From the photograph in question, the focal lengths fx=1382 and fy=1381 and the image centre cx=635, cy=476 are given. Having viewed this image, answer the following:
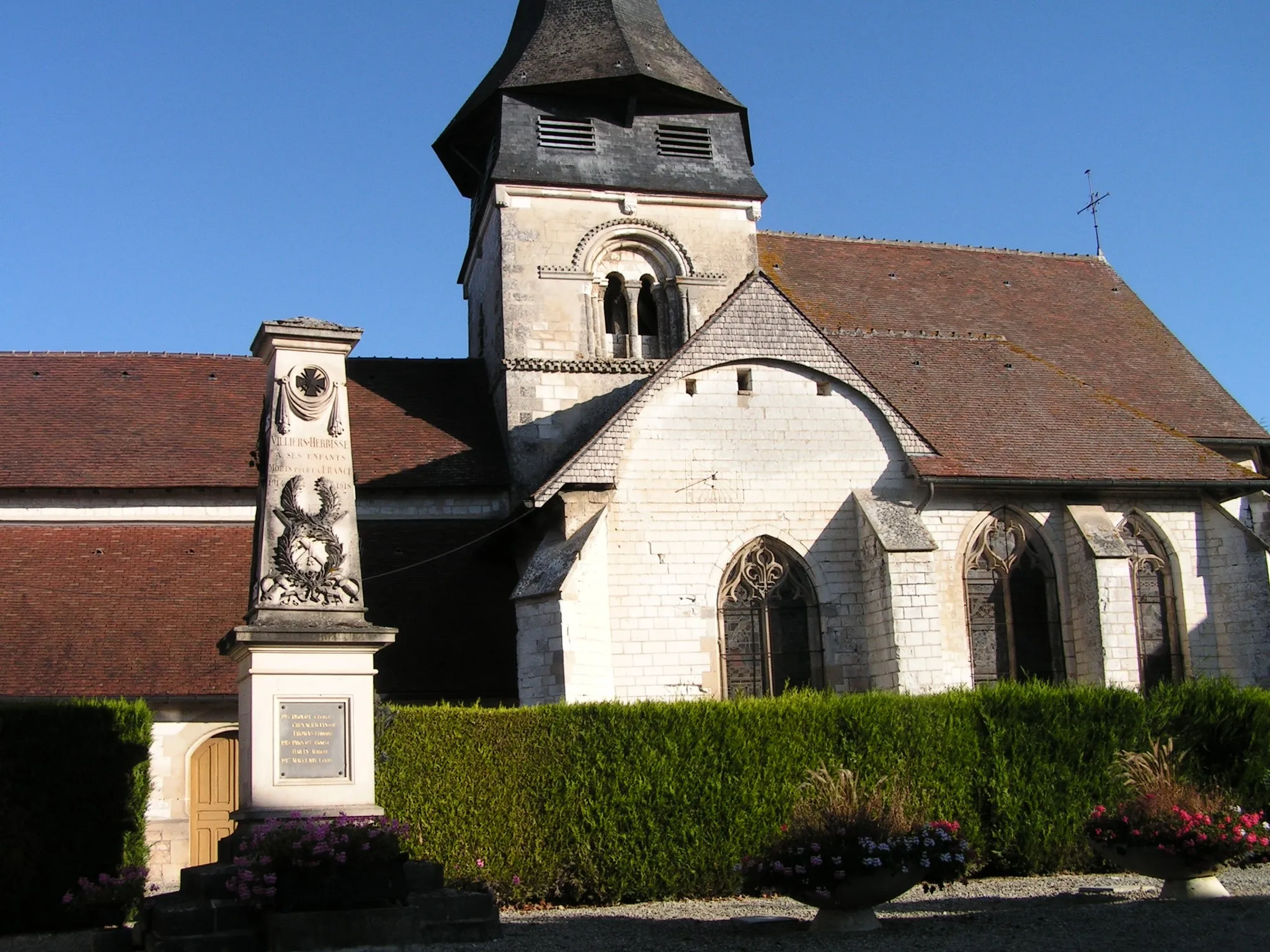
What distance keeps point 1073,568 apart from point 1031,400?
120 inches

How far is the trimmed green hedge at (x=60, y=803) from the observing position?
12852mm

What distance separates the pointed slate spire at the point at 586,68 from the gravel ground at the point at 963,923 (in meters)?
14.4

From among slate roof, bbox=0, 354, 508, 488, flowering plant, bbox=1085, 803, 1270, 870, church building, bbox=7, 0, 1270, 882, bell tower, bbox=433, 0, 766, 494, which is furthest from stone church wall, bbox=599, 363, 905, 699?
flowering plant, bbox=1085, 803, 1270, 870

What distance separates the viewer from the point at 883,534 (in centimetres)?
1686

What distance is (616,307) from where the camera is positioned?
23.2 metres

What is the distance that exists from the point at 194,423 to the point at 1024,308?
14.5m

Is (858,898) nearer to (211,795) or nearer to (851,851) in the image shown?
(851,851)

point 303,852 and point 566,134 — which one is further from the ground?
point 566,134

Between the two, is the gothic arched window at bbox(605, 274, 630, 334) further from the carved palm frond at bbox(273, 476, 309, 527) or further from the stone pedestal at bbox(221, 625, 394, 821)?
the stone pedestal at bbox(221, 625, 394, 821)

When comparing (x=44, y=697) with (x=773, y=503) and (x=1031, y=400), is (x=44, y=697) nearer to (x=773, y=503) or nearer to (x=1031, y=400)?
(x=773, y=503)

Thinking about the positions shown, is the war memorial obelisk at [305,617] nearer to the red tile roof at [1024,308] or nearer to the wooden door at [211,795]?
the wooden door at [211,795]

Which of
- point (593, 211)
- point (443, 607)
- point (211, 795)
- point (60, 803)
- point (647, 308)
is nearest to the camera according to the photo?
point (60, 803)

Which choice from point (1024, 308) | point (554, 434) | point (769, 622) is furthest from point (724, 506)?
point (1024, 308)

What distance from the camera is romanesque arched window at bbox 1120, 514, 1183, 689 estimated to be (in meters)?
18.6
